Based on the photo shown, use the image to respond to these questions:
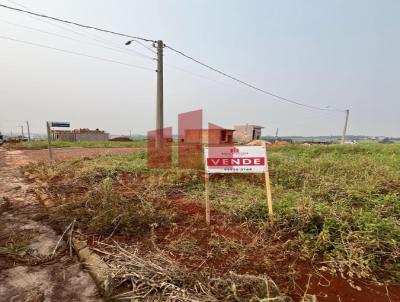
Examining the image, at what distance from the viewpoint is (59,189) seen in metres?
4.98

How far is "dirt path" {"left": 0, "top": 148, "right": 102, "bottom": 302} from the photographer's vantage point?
206 centimetres

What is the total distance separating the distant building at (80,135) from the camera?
123ft

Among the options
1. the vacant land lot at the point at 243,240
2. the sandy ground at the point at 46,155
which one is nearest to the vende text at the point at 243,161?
the vacant land lot at the point at 243,240

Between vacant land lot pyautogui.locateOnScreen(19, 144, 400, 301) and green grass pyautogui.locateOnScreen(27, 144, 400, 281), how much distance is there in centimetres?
1

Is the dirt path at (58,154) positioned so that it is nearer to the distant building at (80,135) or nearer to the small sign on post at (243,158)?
the small sign on post at (243,158)

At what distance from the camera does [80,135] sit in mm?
Answer: 40781

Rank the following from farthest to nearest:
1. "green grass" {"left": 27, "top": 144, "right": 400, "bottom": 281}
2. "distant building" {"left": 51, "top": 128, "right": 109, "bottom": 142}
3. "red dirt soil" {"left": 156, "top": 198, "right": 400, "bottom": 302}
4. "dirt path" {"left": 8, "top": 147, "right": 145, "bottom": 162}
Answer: "distant building" {"left": 51, "top": 128, "right": 109, "bottom": 142} < "dirt path" {"left": 8, "top": 147, "right": 145, "bottom": 162} < "green grass" {"left": 27, "top": 144, "right": 400, "bottom": 281} < "red dirt soil" {"left": 156, "top": 198, "right": 400, "bottom": 302}

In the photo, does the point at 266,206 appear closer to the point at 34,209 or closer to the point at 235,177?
the point at 235,177

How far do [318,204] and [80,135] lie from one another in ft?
143

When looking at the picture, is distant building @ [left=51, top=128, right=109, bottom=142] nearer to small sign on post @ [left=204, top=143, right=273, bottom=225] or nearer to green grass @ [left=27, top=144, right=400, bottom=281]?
green grass @ [left=27, top=144, right=400, bottom=281]

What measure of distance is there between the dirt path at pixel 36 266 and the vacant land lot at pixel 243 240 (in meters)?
0.25

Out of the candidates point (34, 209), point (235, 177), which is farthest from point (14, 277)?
point (235, 177)

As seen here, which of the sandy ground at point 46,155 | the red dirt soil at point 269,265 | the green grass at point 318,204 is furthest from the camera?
the sandy ground at point 46,155

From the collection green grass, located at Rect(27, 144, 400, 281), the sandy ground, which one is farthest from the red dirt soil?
the sandy ground
